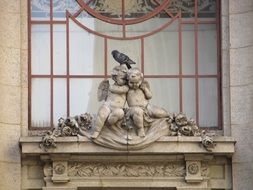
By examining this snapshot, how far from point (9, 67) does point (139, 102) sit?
2.46 metres

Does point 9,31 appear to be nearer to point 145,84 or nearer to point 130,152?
point 145,84

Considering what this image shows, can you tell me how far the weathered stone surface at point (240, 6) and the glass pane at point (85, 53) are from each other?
2.43m

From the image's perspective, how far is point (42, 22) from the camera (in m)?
35.6

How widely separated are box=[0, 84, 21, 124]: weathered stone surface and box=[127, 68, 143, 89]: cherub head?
82.6 inches

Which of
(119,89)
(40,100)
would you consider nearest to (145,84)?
(119,89)

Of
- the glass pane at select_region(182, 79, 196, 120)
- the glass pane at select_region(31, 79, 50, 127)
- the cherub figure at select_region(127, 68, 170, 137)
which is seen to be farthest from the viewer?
the glass pane at select_region(182, 79, 196, 120)

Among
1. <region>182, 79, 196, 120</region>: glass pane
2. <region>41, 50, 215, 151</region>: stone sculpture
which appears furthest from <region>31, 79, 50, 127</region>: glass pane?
<region>182, 79, 196, 120</region>: glass pane

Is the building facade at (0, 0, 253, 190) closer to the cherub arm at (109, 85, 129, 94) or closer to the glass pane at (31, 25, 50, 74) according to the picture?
the glass pane at (31, 25, 50, 74)

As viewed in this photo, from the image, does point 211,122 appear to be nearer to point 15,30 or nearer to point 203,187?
point 203,187

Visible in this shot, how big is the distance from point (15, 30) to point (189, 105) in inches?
135

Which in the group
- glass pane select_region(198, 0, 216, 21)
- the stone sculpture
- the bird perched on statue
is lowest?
the stone sculpture

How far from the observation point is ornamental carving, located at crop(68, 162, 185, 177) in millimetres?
34594

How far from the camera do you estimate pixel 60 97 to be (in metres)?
35.4

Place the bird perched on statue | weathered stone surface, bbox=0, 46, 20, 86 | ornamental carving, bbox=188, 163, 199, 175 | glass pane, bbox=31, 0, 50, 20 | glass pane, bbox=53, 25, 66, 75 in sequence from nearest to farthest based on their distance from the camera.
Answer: ornamental carving, bbox=188, 163, 199, 175
the bird perched on statue
weathered stone surface, bbox=0, 46, 20, 86
glass pane, bbox=53, 25, 66, 75
glass pane, bbox=31, 0, 50, 20
